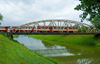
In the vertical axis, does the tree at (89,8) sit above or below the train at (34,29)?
above

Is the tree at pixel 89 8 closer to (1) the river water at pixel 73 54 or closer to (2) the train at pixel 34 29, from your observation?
(1) the river water at pixel 73 54

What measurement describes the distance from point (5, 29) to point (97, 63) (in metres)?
29.7

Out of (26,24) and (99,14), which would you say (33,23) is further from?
(99,14)

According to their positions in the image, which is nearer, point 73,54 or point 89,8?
point 89,8

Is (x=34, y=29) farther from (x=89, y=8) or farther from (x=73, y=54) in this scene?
(x=89, y=8)

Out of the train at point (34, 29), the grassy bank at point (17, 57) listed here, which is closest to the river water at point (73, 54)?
the grassy bank at point (17, 57)

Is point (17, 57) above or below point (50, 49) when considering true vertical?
above

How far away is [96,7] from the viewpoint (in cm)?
1172

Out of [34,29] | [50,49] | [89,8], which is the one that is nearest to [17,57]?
[89,8]

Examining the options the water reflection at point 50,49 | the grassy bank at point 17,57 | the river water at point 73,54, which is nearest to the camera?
the grassy bank at point 17,57

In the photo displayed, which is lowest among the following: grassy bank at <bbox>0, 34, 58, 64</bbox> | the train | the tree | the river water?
the river water

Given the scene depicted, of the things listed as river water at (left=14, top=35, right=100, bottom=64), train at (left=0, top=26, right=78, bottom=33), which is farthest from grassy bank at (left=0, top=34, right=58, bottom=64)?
train at (left=0, top=26, right=78, bottom=33)

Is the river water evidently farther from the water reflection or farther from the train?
the train

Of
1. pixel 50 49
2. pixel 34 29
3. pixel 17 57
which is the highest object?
pixel 34 29
